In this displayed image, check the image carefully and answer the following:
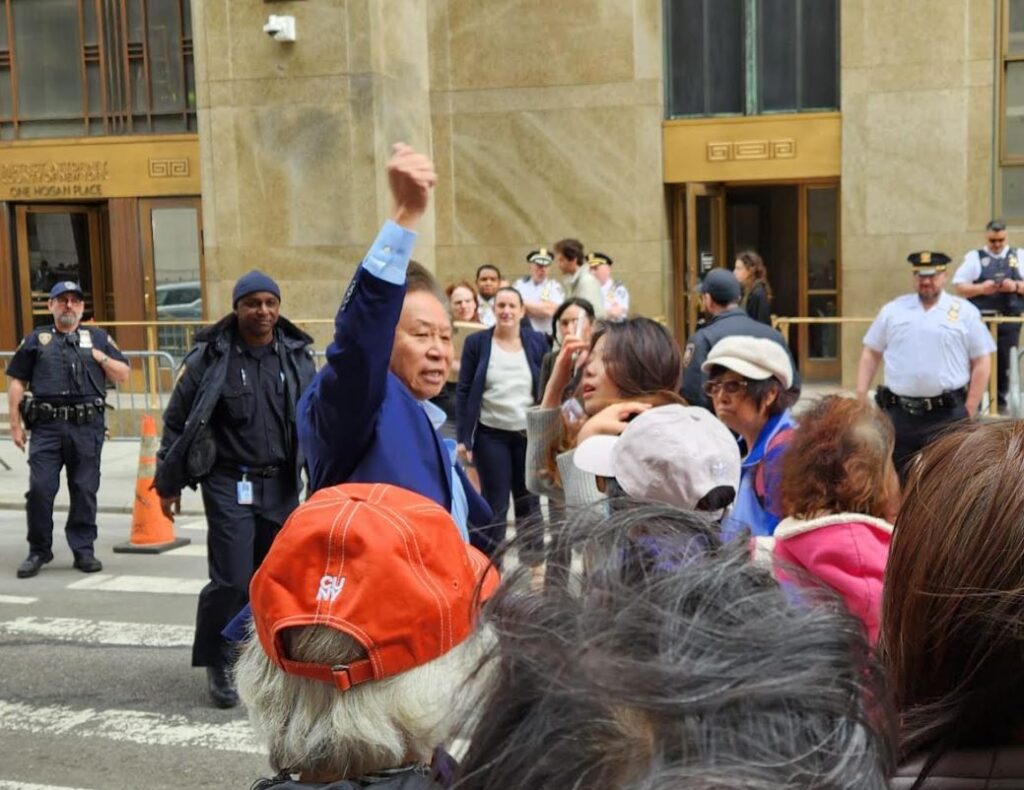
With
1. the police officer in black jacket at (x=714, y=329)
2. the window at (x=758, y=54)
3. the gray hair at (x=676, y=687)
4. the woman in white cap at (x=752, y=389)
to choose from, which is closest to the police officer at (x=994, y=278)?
the window at (x=758, y=54)

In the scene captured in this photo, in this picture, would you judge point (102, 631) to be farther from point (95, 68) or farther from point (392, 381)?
point (95, 68)

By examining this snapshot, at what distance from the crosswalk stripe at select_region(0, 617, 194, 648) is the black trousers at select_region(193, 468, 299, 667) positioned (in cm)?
124

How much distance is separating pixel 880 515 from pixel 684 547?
2.14 m

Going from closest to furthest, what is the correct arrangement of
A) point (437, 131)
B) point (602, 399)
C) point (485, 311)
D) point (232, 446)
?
point (602, 399), point (232, 446), point (485, 311), point (437, 131)

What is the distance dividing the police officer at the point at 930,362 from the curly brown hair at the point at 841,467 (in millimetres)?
5579

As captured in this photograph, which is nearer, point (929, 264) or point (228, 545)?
point (228, 545)

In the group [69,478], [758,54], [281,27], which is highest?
[281,27]

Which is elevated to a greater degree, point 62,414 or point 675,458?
point 675,458

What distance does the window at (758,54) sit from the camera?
17.4 metres

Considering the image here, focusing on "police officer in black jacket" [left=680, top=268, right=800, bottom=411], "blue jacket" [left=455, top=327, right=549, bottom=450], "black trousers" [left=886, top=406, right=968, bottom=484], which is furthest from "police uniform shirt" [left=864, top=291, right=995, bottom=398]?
"blue jacket" [left=455, top=327, right=549, bottom=450]

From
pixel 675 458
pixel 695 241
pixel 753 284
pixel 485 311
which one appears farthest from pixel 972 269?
pixel 675 458

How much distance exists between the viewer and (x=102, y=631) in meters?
7.92

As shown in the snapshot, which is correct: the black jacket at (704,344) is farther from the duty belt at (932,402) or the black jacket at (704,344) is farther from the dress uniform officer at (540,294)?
the dress uniform officer at (540,294)

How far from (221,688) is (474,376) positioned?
3228mm
